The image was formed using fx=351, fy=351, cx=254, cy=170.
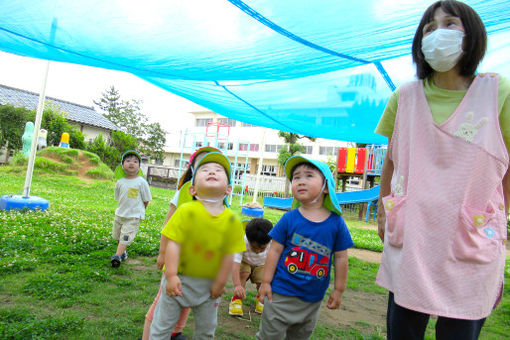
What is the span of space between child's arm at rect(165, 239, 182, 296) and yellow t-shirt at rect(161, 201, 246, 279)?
3 centimetres

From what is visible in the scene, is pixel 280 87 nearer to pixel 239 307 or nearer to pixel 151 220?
pixel 239 307

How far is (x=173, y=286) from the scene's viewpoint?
5.84ft

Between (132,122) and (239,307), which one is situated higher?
(132,122)

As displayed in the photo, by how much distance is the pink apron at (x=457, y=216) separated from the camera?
1295 millimetres

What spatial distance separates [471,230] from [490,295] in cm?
26

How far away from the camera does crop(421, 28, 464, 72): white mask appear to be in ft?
4.89

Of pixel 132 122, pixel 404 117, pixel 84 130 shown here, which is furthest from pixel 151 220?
pixel 132 122

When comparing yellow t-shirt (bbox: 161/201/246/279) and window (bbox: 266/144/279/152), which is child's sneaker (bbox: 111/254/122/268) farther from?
window (bbox: 266/144/279/152)

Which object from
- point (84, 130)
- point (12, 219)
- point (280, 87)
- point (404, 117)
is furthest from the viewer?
point (84, 130)

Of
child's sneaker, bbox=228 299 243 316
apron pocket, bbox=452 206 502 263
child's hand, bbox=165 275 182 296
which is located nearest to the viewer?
apron pocket, bbox=452 206 502 263

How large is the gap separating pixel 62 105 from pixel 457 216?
3230cm

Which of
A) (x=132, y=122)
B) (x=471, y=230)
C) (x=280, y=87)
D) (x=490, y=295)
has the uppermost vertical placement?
(x=132, y=122)

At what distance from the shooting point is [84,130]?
1085 inches

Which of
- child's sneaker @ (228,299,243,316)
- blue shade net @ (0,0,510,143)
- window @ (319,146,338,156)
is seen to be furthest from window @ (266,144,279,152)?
child's sneaker @ (228,299,243,316)
